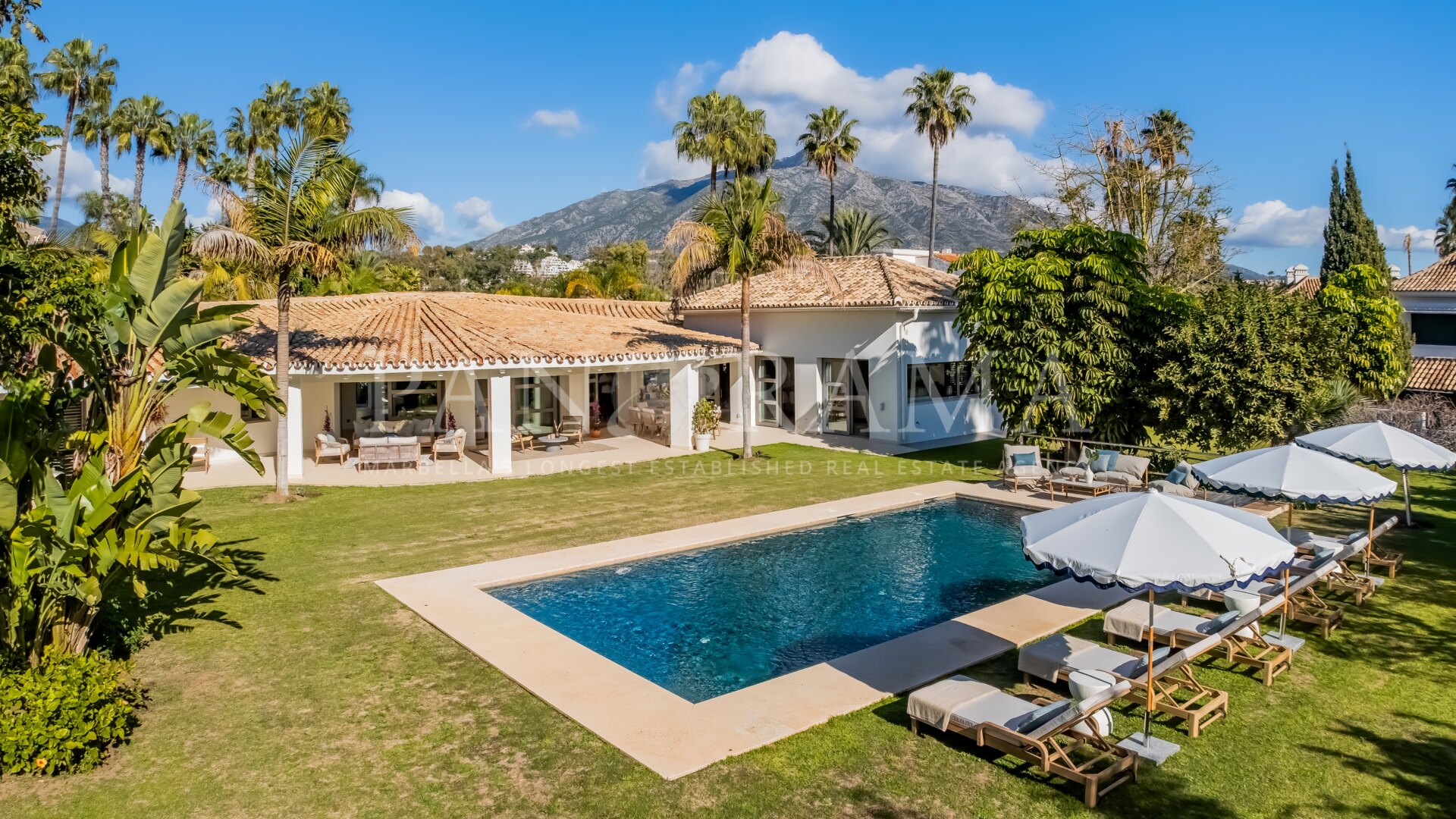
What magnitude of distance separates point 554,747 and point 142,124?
58074mm

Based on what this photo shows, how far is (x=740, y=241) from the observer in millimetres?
22375

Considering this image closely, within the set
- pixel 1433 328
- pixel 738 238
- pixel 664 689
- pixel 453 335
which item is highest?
pixel 738 238

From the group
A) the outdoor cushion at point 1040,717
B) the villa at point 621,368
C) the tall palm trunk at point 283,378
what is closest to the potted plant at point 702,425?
the villa at point 621,368

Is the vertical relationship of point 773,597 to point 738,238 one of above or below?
below

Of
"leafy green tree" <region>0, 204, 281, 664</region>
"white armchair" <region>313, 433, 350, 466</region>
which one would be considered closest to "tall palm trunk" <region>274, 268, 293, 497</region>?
"white armchair" <region>313, 433, 350, 466</region>

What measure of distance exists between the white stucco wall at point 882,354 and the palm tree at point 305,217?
13.9m

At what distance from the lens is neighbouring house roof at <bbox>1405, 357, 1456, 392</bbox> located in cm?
3472

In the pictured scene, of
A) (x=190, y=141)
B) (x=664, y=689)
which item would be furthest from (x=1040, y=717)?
(x=190, y=141)

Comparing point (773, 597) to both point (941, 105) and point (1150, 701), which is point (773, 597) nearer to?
point (1150, 701)

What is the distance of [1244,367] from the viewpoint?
1880 cm

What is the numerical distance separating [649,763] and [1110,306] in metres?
17.4

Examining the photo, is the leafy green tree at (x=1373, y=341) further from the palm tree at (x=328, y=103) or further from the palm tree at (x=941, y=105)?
the palm tree at (x=328, y=103)

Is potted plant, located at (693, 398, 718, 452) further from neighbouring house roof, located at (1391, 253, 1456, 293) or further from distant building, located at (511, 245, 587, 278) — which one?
distant building, located at (511, 245, 587, 278)

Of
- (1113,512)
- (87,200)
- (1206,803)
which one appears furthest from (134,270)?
(87,200)
